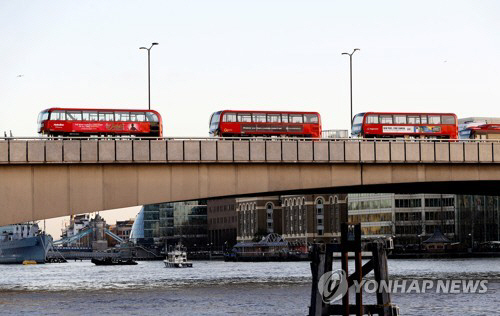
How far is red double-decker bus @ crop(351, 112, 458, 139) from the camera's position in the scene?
106750 millimetres

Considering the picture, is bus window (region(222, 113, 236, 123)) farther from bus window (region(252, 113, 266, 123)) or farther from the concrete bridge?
the concrete bridge

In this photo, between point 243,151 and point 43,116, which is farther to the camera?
point 43,116

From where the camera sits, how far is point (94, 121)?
92.6m

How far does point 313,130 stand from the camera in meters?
105

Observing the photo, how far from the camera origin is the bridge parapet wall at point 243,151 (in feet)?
266

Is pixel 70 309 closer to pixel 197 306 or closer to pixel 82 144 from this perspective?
pixel 197 306

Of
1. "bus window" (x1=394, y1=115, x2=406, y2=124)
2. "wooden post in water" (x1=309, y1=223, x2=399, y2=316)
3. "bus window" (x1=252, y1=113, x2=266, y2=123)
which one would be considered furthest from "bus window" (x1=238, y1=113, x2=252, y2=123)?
"wooden post in water" (x1=309, y1=223, x2=399, y2=316)

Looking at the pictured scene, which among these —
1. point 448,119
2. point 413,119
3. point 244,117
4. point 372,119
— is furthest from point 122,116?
point 448,119

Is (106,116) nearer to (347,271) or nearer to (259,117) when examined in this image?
(259,117)

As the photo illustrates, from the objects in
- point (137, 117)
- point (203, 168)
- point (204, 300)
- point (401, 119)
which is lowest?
point (204, 300)

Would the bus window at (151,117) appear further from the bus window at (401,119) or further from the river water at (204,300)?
the bus window at (401,119)

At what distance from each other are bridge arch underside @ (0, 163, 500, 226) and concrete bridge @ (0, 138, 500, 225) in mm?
71

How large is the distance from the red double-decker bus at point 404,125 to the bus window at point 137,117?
22.2 meters

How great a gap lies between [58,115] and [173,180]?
14312 millimetres
